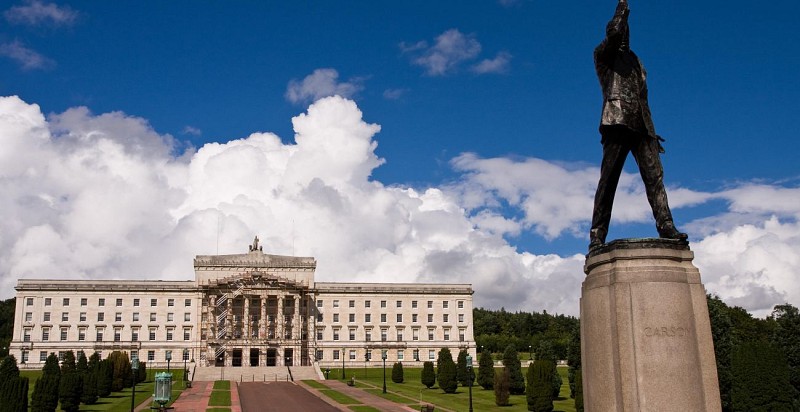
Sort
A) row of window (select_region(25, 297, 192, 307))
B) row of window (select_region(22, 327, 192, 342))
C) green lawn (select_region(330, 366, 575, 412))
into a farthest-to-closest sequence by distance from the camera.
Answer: row of window (select_region(25, 297, 192, 307)), row of window (select_region(22, 327, 192, 342)), green lawn (select_region(330, 366, 575, 412))

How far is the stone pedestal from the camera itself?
11086 mm

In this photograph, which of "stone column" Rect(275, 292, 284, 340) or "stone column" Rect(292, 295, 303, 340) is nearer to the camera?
"stone column" Rect(275, 292, 284, 340)

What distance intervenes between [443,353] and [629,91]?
60370 millimetres

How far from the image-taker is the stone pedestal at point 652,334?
36.4ft

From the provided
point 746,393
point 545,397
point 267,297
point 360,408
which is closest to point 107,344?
point 267,297

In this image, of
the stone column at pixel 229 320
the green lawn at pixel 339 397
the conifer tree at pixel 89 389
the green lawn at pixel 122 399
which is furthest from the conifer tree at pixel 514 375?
the stone column at pixel 229 320

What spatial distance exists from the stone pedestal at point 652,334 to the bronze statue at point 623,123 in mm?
949

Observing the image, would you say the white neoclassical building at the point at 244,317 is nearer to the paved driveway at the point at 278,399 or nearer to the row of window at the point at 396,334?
the row of window at the point at 396,334

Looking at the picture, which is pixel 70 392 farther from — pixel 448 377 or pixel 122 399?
pixel 448 377

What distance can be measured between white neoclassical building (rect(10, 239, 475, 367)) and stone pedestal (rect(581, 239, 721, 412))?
324 feet

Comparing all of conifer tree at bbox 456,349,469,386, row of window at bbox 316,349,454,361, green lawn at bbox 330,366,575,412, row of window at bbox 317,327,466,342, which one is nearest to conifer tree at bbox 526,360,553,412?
green lawn at bbox 330,366,575,412

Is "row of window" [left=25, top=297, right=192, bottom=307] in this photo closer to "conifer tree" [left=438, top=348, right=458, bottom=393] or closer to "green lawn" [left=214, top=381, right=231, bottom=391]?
"green lawn" [left=214, top=381, right=231, bottom=391]

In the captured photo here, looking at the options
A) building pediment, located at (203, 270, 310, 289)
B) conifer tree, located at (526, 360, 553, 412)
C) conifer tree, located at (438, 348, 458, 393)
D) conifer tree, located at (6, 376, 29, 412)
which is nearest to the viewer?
conifer tree, located at (6, 376, 29, 412)

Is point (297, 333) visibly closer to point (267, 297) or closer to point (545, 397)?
point (267, 297)
